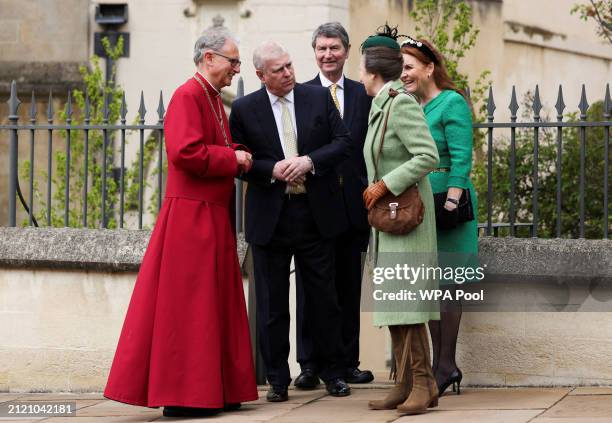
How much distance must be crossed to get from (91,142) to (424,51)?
570 cm

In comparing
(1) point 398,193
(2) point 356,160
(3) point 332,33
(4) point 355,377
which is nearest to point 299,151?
(2) point 356,160

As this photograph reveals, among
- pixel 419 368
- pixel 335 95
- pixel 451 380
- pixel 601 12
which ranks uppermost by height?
pixel 601 12

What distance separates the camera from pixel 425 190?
7.90 meters

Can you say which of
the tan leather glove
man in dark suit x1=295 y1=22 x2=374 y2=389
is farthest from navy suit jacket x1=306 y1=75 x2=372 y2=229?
the tan leather glove

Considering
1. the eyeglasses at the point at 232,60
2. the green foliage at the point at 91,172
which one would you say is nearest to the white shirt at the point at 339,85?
the eyeglasses at the point at 232,60

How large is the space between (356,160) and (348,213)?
301 mm

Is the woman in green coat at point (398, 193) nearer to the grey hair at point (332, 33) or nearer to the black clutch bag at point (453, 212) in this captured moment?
the black clutch bag at point (453, 212)

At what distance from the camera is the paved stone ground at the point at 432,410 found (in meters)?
7.65

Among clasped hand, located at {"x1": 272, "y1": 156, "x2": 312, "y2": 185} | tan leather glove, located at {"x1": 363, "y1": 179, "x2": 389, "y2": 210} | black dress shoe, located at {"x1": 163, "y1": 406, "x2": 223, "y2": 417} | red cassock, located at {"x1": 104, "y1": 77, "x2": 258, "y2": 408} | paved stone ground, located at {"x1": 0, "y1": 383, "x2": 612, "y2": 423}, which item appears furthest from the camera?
clasped hand, located at {"x1": 272, "y1": 156, "x2": 312, "y2": 185}

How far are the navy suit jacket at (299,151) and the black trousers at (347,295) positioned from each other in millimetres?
265

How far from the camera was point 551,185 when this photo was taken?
1148 cm

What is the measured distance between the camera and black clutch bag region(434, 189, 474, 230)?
8281 mm

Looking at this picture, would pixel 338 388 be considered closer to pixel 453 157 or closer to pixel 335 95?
pixel 453 157

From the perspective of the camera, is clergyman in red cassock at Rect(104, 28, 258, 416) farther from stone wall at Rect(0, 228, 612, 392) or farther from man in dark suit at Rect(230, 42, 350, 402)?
stone wall at Rect(0, 228, 612, 392)
